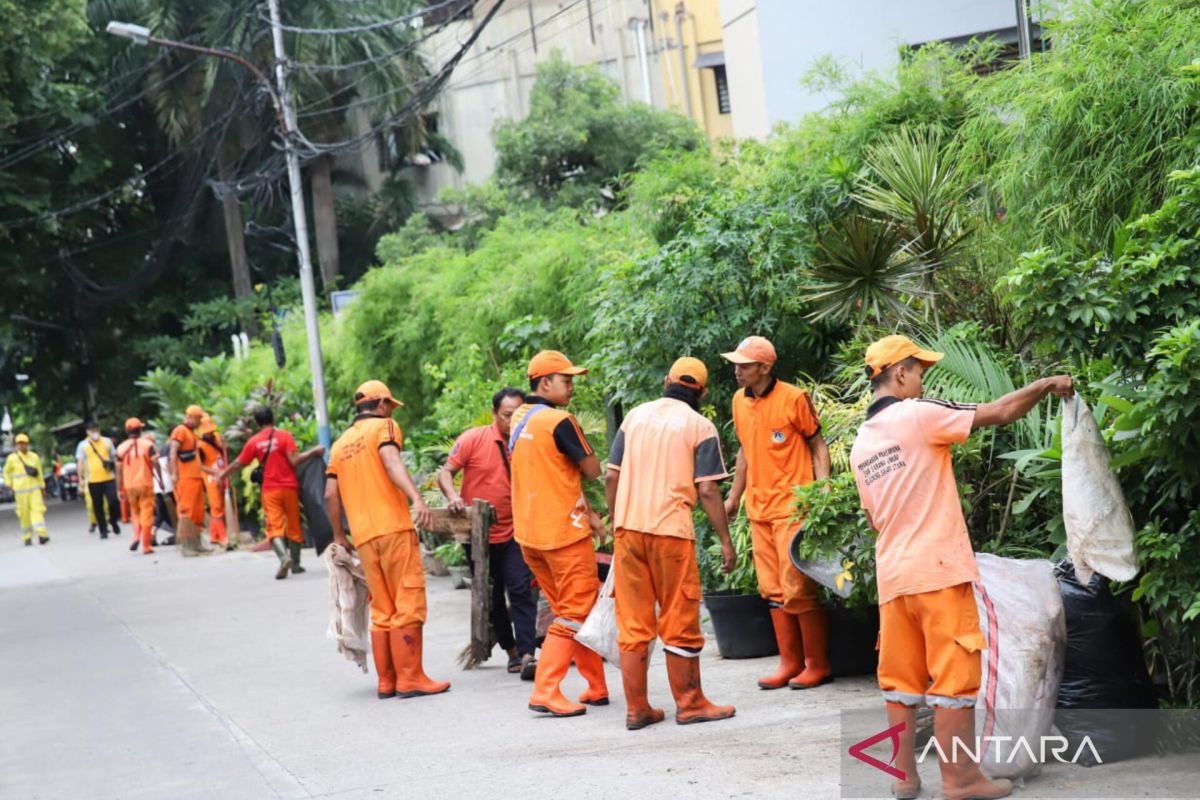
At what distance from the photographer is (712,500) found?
24.4 ft

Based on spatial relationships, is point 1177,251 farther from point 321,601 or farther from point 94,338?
point 94,338

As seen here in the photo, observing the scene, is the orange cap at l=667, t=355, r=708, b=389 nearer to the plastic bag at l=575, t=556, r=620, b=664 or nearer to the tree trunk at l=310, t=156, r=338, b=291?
the plastic bag at l=575, t=556, r=620, b=664

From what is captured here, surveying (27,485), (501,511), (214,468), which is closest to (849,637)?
(501,511)

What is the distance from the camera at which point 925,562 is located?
561 centimetres

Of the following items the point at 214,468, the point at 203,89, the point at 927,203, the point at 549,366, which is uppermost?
the point at 203,89

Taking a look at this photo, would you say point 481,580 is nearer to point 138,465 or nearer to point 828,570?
point 828,570

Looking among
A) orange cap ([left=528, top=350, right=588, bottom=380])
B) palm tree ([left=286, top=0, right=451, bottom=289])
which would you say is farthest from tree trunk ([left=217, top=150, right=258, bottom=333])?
orange cap ([left=528, top=350, right=588, bottom=380])

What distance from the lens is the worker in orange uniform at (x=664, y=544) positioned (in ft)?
24.0

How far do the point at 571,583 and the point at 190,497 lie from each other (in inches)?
520

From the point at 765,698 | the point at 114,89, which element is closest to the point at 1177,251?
the point at 765,698

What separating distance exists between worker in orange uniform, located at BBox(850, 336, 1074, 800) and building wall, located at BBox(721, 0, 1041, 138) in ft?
33.5

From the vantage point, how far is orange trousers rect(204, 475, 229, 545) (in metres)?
20.7

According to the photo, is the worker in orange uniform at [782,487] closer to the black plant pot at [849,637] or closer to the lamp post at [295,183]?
the black plant pot at [849,637]

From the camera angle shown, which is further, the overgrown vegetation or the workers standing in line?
the workers standing in line
